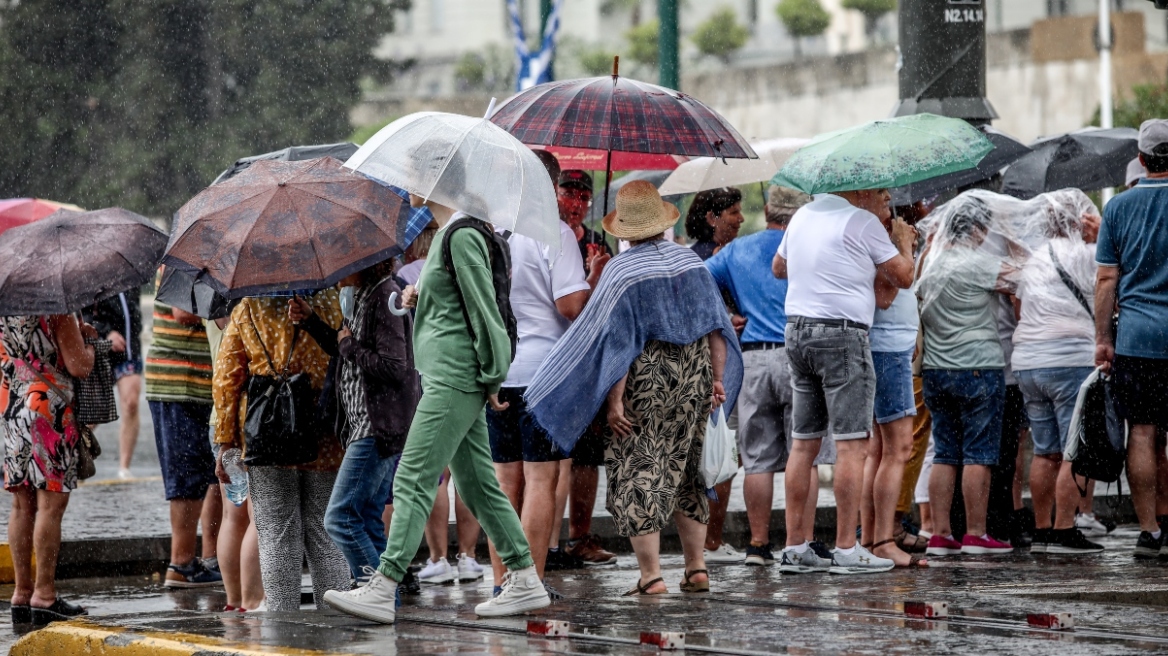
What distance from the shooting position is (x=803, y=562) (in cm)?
826

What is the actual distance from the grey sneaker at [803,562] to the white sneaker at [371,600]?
252 cm

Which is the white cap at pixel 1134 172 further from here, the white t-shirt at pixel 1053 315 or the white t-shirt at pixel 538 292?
the white t-shirt at pixel 538 292

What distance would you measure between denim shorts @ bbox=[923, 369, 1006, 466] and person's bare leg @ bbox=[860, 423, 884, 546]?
19.0 inches

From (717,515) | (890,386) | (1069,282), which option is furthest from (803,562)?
(1069,282)

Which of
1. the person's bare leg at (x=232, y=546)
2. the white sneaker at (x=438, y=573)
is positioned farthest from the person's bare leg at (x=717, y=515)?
the person's bare leg at (x=232, y=546)

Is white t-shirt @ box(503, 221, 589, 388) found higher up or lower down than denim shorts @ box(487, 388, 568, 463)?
higher up

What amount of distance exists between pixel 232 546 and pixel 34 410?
109cm

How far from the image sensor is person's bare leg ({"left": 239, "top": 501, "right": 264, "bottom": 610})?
24.4 feet

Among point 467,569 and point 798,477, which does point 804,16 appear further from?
point 798,477

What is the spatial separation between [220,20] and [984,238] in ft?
106

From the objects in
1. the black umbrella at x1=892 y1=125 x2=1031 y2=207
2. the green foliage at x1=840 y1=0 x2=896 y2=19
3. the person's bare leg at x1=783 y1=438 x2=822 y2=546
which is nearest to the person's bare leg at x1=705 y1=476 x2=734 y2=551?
the person's bare leg at x1=783 y1=438 x2=822 y2=546

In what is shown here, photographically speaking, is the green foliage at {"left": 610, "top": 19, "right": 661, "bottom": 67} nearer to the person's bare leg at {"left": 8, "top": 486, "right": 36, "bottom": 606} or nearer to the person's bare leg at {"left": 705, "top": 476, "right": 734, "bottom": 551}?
the person's bare leg at {"left": 705, "top": 476, "right": 734, "bottom": 551}

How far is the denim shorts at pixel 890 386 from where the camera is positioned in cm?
835

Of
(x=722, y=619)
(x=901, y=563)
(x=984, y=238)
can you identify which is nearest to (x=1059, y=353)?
(x=984, y=238)
